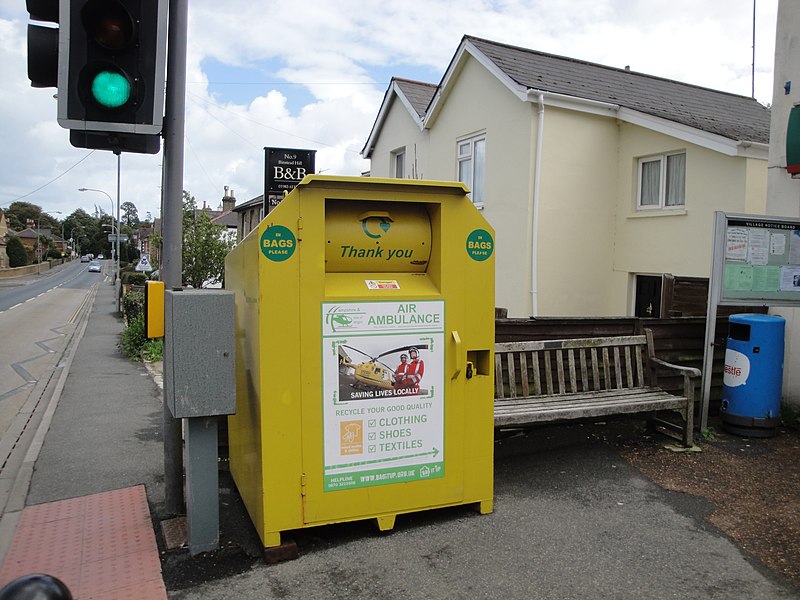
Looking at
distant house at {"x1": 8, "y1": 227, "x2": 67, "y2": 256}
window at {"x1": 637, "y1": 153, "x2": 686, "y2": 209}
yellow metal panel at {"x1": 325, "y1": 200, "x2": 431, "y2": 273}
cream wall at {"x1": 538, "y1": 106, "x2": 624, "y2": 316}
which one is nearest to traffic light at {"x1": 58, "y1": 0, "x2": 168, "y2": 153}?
yellow metal panel at {"x1": 325, "y1": 200, "x2": 431, "y2": 273}

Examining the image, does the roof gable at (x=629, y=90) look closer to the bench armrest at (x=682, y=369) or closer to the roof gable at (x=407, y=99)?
the roof gable at (x=407, y=99)

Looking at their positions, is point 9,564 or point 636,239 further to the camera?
point 636,239

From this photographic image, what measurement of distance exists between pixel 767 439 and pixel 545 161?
21.2 ft

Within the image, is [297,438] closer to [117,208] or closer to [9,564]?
[9,564]

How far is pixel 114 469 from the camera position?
5398mm

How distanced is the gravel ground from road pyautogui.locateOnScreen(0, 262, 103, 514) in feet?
16.7

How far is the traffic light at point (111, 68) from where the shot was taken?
339 centimetres

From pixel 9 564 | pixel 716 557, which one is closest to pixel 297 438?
pixel 9 564

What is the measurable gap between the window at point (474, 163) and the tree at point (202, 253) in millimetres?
8051

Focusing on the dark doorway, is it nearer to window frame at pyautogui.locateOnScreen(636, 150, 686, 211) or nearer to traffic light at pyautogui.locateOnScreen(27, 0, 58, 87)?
window frame at pyautogui.locateOnScreen(636, 150, 686, 211)

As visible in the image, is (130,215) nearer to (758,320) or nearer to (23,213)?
(23,213)

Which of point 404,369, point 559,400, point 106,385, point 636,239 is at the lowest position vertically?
point 106,385

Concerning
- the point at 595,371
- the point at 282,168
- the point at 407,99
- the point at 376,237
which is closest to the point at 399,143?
the point at 407,99

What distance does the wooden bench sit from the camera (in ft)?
17.1
